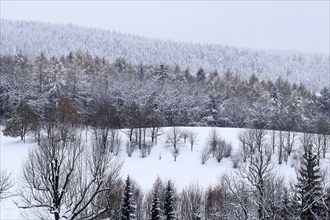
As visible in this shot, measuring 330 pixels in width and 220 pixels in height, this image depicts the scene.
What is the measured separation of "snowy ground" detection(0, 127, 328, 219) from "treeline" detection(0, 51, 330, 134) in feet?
24.1

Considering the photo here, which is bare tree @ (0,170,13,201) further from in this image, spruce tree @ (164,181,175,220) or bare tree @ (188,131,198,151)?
bare tree @ (188,131,198,151)

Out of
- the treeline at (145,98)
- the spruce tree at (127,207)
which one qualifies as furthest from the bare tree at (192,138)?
the spruce tree at (127,207)

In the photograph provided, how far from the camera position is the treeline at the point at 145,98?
75.8m

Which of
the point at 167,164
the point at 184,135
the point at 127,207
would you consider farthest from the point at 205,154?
the point at 127,207

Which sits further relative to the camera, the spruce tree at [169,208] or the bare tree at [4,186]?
the spruce tree at [169,208]

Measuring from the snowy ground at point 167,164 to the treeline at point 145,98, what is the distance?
24.1ft

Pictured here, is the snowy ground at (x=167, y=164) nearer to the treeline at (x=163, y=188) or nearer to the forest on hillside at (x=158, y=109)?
the forest on hillside at (x=158, y=109)

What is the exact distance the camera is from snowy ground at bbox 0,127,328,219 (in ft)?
173

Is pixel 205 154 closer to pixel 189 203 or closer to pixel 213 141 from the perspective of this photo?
pixel 213 141

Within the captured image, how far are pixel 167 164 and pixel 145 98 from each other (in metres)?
28.9

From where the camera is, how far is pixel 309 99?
10612cm

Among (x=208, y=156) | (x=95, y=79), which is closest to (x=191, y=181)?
(x=208, y=156)

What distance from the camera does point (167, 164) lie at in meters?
58.3

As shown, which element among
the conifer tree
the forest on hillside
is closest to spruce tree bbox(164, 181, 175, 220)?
the forest on hillside
